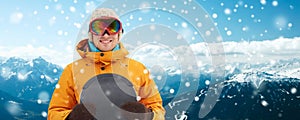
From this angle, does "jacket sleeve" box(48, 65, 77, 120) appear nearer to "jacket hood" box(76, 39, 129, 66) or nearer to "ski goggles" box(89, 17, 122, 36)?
"jacket hood" box(76, 39, 129, 66)

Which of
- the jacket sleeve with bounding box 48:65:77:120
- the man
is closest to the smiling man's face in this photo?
the man

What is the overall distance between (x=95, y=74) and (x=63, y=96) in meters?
0.33

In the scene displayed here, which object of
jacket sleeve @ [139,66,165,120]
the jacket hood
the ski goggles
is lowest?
jacket sleeve @ [139,66,165,120]

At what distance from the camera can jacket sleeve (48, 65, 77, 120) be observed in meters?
2.83

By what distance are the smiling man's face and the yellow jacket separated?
0.09 meters

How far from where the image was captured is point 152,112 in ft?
9.00

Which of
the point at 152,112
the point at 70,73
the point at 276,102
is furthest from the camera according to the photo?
the point at 276,102

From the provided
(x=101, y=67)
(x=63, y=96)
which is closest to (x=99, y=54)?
(x=101, y=67)

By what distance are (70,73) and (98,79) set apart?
278 mm

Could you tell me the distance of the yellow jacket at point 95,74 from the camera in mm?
A: 2869

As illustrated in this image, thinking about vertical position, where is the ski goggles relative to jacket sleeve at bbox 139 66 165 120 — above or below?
above

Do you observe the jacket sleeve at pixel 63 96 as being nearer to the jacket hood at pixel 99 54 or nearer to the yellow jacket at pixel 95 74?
the yellow jacket at pixel 95 74

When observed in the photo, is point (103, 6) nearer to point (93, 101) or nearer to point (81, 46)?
point (81, 46)

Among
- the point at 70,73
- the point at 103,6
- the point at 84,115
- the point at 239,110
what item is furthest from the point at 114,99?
the point at 239,110
